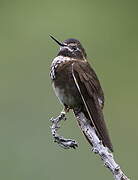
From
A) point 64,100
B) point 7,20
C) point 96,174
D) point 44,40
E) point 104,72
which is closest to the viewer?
point 64,100

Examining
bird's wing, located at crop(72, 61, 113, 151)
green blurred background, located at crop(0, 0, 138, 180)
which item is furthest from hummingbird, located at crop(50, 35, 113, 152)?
green blurred background, located at crop(0, 0, 138, 180)

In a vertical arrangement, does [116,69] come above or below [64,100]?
above

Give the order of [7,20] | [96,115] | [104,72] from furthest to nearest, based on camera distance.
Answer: [7,20], [104,72], [96,115]

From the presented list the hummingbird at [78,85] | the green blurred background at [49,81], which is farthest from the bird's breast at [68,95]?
the green blurred background at [49,81]

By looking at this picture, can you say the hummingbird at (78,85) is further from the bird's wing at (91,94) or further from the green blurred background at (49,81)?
the green blurred background at (49,81)

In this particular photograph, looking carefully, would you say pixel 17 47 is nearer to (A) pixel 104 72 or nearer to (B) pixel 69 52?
(A) pixel 104 72

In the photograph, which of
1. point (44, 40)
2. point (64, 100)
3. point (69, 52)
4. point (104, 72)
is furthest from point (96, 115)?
point (44, 40)

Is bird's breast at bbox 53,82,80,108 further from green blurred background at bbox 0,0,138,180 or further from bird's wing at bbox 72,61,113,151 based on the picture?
green blurred background at bbox 0,0,138,180
